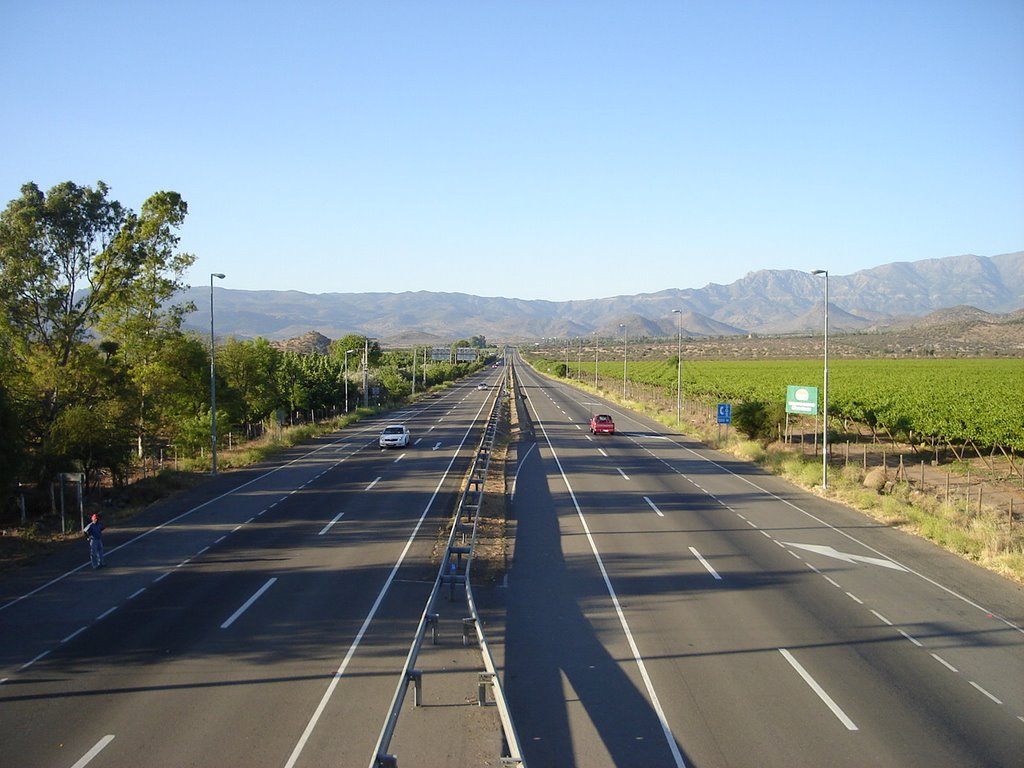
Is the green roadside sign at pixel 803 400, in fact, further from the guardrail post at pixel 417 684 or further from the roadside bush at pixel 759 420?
the guardrail post at pixel 417 684

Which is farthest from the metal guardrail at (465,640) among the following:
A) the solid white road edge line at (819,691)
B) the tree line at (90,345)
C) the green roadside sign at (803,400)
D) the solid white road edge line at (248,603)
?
the green roadside sign at (803,400)

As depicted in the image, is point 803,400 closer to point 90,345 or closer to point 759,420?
point 759,420

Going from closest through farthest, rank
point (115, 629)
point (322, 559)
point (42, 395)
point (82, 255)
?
point (115, 629)
point (322, 559)
point (42, 395)
point (82, 255)

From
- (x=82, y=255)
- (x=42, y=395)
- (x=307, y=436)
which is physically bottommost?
(x=307, y=436)

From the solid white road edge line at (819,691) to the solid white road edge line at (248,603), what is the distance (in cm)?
949

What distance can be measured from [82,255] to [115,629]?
77.0 ft

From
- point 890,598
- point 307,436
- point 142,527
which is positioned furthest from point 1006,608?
point 307,436

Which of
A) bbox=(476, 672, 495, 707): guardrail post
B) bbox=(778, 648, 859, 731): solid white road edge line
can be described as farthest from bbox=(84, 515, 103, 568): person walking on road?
bbox=(778, 648, 859, 731): solid white road edge line

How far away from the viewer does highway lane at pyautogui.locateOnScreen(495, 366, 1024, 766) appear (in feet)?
34.3

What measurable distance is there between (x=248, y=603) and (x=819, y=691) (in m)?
10.5

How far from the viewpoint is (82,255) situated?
34094 mm

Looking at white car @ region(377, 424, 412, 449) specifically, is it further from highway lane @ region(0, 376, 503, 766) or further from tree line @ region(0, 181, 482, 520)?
highway lane @ region(0, 376, 503, 766)

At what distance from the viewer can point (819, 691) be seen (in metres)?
12.1

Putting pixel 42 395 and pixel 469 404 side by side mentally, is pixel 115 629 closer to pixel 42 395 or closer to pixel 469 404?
pixel 42 395
